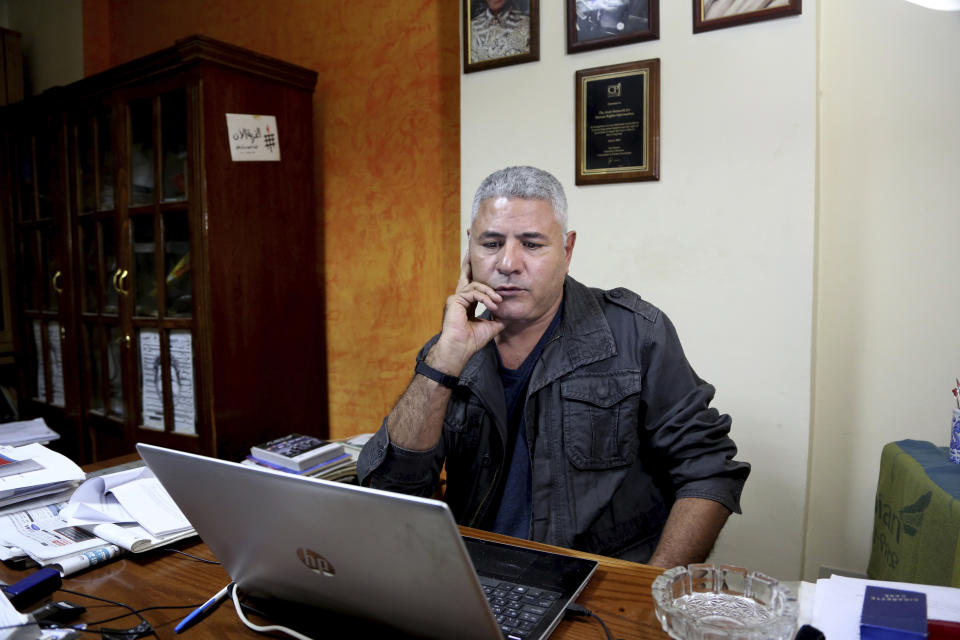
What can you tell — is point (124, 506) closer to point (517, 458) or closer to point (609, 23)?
point (517, 458)

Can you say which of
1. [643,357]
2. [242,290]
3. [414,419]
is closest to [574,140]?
[643,357]

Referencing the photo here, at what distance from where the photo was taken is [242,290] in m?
2.27

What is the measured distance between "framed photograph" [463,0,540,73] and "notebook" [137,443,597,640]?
1643 millimetres

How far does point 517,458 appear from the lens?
1.39 metres

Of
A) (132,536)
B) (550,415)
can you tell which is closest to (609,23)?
(550,415)

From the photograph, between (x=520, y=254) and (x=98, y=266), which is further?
(x=98, y=266)

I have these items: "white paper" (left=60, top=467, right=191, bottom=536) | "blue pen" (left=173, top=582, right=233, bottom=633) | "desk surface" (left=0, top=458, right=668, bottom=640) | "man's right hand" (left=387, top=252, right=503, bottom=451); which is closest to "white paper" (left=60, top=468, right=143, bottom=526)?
"white paper" (left=60, top=467, right=191, bottom=536)

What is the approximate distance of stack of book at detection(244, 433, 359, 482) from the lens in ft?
5.54

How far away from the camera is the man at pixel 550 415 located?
129 centimetres

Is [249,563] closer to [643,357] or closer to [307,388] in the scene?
[643,357]

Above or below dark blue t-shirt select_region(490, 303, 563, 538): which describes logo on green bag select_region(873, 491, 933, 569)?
below

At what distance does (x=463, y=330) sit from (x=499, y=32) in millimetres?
1169

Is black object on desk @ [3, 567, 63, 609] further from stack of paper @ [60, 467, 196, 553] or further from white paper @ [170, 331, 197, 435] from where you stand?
white paper @ [170, 331, 197, 435]

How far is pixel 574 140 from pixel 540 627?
1526mm
